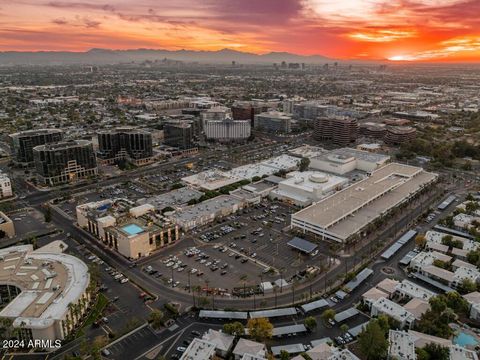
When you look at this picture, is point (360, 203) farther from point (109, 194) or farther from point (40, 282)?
point (40, 282)

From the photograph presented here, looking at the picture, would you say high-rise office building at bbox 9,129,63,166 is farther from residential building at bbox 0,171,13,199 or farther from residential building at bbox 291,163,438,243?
residential building at bbox 291,163,438,243

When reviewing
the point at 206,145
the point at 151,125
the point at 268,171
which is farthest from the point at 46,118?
the point at 268,171

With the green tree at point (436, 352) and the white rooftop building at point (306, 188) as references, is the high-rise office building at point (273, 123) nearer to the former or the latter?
the white rooftop building at point (306, 188)

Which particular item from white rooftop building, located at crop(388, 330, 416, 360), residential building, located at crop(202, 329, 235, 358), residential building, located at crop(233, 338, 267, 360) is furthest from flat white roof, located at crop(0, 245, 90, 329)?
white rooftop building, located at crop(388, 330, 416, 360)

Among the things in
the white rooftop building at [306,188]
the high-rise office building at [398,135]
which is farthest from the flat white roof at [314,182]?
the high-rise office building at [398,135]

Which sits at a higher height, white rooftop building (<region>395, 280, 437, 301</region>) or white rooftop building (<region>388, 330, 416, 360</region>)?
white rooftop building (<region>388, 330, 416, 360</region>)
